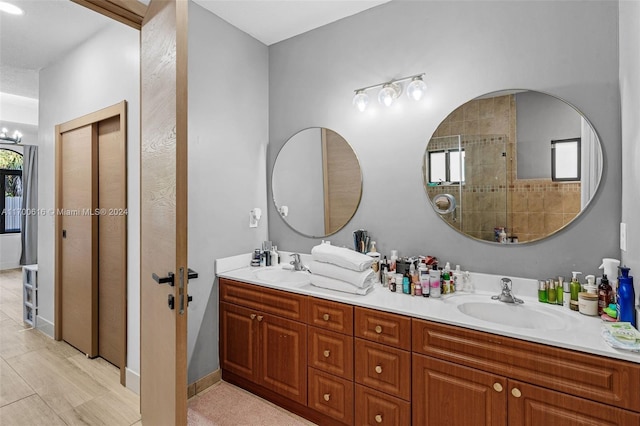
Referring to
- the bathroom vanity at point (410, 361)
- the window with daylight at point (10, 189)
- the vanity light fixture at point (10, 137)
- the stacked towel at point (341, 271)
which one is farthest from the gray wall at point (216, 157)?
the window with daylight at point (10, 189)

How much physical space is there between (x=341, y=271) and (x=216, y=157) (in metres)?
1.29

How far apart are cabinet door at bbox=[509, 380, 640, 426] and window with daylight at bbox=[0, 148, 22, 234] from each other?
748cm

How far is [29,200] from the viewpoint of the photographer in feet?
18.4

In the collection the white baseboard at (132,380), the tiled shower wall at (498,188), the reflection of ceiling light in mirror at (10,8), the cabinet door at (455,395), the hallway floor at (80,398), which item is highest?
the reflection of ceiling light in mirror at (10,8)

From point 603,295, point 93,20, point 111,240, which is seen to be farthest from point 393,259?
point 93,20

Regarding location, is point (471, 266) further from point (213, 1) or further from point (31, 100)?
point (31, 100)

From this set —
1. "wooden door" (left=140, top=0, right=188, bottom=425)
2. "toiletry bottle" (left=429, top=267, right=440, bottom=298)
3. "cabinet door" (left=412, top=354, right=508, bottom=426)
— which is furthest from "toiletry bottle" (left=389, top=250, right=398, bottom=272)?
"wooden door" (left=140, top=0, right=188, bottom=425)

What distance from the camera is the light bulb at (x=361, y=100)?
2301mm

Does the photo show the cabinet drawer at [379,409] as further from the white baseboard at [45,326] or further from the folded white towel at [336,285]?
the white baseboard at [45,326]

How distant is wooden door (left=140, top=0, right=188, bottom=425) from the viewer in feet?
4.23

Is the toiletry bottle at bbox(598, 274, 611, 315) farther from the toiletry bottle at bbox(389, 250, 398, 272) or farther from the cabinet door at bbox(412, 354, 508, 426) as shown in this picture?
the toiletry bottle at bbox(389, 250, 398, 272)

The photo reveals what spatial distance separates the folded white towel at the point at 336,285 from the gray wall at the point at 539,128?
1124mm

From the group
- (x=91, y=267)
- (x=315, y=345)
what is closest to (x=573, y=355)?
(x=315, y=345)

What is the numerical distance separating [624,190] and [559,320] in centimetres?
69
